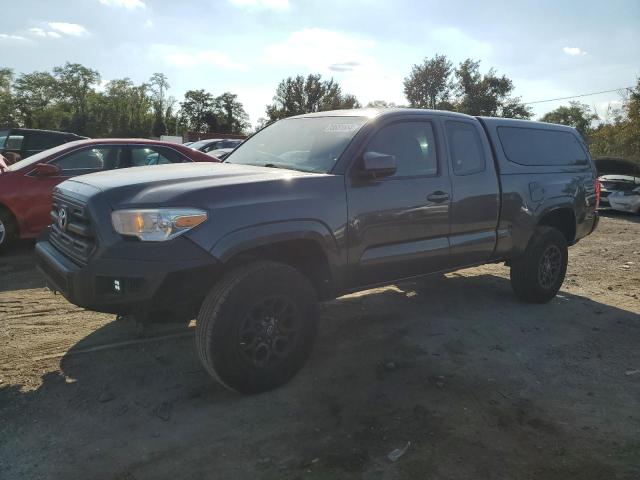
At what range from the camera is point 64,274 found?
3.01m

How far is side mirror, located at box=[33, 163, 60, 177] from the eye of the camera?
20.7 ft

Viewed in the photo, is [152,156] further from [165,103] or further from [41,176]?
[165,103]

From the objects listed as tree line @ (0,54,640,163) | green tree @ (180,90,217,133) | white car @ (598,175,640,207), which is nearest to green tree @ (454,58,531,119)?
tree line @ (0,54,640,163)

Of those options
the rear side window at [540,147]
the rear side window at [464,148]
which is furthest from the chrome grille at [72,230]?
the rear side window at [540,147]

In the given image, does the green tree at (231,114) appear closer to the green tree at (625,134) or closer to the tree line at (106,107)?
the tree line at (106,107)

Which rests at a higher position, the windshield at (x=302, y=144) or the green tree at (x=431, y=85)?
the green tree at (x=431, y=85)

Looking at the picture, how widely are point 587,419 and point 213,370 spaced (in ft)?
7.64

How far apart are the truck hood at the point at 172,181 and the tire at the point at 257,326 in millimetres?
542

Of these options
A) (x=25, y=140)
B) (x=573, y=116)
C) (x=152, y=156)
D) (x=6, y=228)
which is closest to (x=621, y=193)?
(x=152, y=156)

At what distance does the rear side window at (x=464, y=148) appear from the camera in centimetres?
443

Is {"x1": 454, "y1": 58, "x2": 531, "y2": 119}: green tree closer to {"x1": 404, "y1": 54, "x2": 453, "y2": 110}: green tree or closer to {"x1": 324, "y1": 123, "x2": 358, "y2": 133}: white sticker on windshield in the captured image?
{"x1": 404, "y1": 54, "x2": 453, "y2": 110}: green tree

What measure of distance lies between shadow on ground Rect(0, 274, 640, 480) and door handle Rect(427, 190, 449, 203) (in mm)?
1199

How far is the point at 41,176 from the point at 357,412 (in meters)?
5.32

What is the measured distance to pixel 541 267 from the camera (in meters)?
5.37
